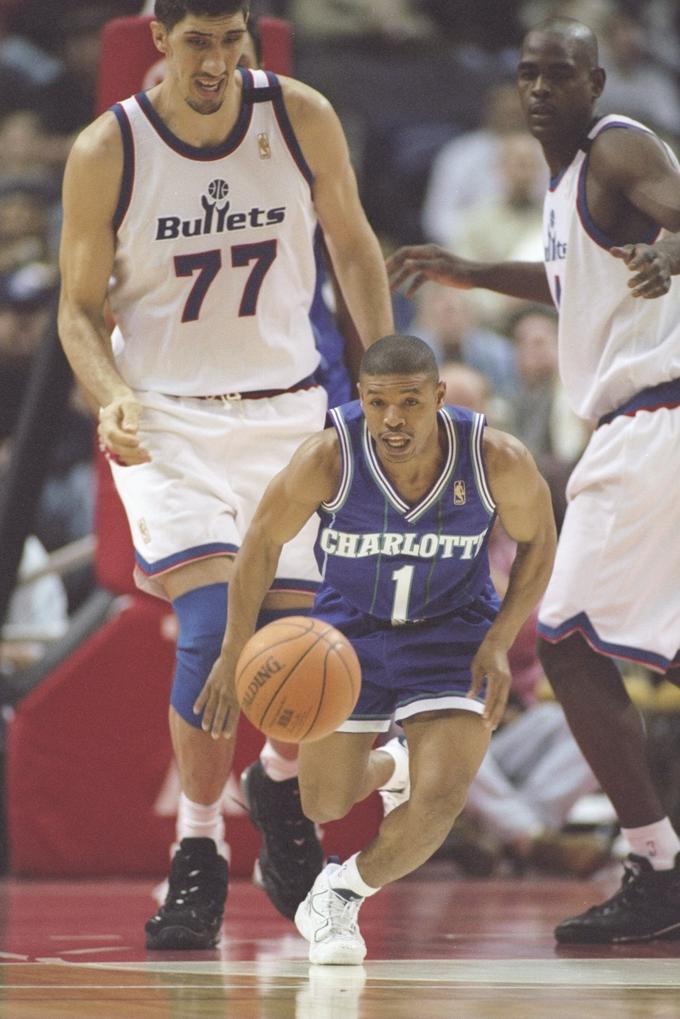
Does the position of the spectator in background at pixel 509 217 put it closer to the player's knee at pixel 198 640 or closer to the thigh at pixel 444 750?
the player's knee at pixel 198 640

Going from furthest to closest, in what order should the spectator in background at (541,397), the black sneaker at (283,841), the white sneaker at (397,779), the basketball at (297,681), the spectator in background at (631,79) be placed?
the spectator in background at (631,79) < the spectator in background at (541,397) < the black sneaker at (283,841) < the white sneaker at (397,779) < the basketball at (297,681)

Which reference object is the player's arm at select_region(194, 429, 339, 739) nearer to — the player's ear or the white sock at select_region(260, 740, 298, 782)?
the white sock at select_region(260, 740, 298, 782)

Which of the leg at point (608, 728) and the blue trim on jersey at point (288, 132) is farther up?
the blue trim on jersey at point (288, 132)

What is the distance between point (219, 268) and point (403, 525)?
91cm

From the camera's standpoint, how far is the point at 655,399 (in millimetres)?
5211

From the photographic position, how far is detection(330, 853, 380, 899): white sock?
4.71 m

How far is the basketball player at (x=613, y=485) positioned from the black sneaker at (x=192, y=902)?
3.07ft

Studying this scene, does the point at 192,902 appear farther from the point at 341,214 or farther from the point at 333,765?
the point at 341,214

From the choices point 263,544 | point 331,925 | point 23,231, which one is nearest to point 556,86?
point 263,544

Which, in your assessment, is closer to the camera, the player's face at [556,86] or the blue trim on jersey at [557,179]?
the player's face at [556,86]

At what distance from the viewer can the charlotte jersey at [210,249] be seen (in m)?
5.09

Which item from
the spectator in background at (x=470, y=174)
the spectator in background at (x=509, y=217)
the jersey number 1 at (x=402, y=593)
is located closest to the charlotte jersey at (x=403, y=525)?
the jersey number 1 at (x=402, y=593)

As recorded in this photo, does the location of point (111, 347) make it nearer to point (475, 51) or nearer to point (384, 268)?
point (384, 268)

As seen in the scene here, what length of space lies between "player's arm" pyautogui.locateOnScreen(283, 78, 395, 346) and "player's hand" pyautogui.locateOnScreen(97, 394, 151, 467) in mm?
908
